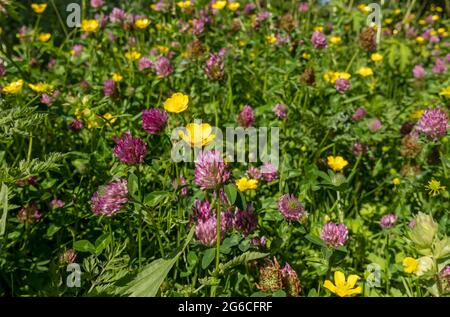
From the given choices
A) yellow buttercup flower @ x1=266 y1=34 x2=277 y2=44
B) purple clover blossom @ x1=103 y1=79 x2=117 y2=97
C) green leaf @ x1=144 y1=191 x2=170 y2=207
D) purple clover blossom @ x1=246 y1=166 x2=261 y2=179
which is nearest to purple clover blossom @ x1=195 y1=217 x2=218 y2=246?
green leaf @ x1=144 y1=191 x2=170 y2=207

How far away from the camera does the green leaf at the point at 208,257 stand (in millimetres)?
1214

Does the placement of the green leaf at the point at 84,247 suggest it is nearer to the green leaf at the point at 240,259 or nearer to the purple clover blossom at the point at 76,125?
the green leaf at the point at 240,259

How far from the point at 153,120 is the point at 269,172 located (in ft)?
1.72

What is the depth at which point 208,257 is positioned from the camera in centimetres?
124

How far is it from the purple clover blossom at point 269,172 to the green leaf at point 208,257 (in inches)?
21.6

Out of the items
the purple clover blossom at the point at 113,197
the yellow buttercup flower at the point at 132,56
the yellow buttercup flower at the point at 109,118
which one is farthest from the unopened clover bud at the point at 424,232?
the yellow buttercup flower at the point at 132,56

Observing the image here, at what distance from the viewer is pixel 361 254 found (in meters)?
1.82

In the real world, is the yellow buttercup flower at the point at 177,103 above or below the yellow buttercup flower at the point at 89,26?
below

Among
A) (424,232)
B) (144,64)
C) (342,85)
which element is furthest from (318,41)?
(424,232)

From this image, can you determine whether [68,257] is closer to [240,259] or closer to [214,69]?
[240,259]

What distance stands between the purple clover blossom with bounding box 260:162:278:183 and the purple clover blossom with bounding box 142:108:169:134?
475 millimetres
